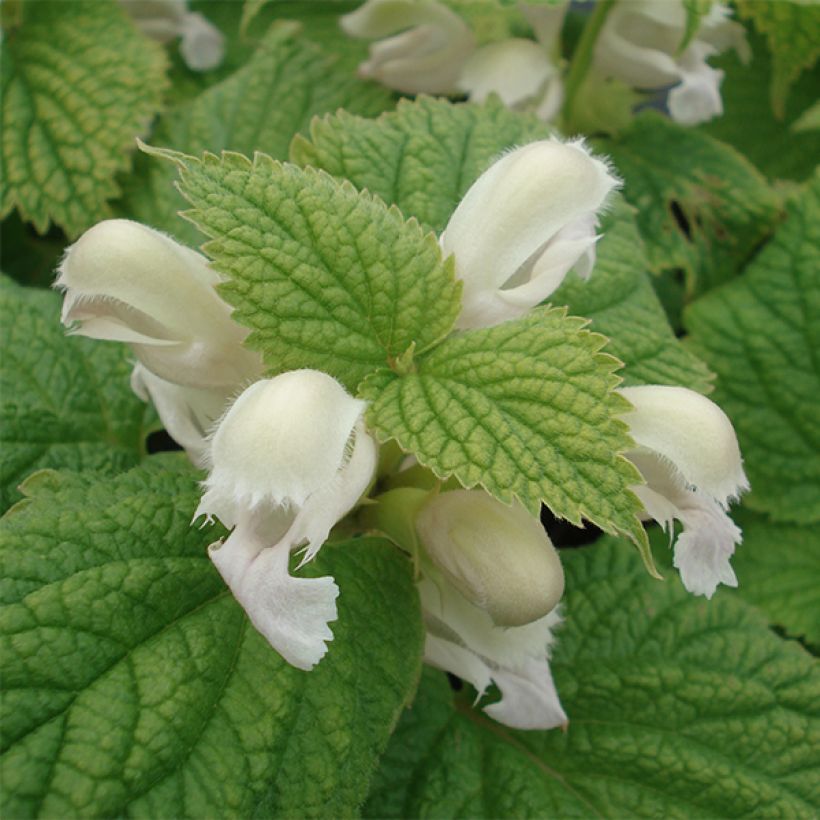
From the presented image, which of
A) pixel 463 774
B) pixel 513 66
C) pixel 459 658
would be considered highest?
pixel 513 66

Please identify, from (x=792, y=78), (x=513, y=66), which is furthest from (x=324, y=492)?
(x=792, y=78)

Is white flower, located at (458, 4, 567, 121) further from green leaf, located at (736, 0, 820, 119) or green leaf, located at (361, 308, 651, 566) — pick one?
green leaf, located at (361, 308, 651, 566)

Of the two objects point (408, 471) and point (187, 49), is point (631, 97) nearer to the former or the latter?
point (187, 49)

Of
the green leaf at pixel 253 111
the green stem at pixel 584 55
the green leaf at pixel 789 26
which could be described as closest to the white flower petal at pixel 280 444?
the green leaf at pixel 253 111

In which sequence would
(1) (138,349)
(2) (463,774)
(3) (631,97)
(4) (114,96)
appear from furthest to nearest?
1. (3) (631,97)
2. (4) (114,96)
3. (2) (463,774)
4. (1) (138,349)

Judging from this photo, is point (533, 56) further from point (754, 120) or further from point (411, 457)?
point (411, 457)

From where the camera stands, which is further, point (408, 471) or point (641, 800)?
point (641, 800)

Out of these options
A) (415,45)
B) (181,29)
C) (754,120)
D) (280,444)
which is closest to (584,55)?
(415,45)
